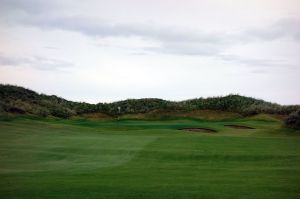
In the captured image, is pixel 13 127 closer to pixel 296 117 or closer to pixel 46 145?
pixel 46 145

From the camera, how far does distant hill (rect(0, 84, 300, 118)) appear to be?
202 feet

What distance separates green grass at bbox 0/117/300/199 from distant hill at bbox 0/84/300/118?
3201 centimetres

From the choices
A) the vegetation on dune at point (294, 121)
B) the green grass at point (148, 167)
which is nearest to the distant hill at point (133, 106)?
the vegetation on dune at point (294, 121)

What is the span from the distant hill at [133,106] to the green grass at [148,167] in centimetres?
3201

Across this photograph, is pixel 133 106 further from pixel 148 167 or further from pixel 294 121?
pixel 148 167

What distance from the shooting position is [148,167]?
2034cm

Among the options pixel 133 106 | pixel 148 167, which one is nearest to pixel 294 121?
pixel 148 167

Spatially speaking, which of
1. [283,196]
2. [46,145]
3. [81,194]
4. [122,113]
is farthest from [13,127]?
[122,113]

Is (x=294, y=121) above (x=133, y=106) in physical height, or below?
below

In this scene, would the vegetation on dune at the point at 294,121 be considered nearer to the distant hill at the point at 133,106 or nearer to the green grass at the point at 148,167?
the green grass at the point at 148,167

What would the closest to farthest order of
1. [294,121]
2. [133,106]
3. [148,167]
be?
1. [148,167]
2. [294,121]
3. [133,106]

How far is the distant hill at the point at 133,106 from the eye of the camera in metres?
61.7

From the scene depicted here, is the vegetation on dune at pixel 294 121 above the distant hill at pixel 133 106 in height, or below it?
below

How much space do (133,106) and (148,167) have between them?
5105 cm
